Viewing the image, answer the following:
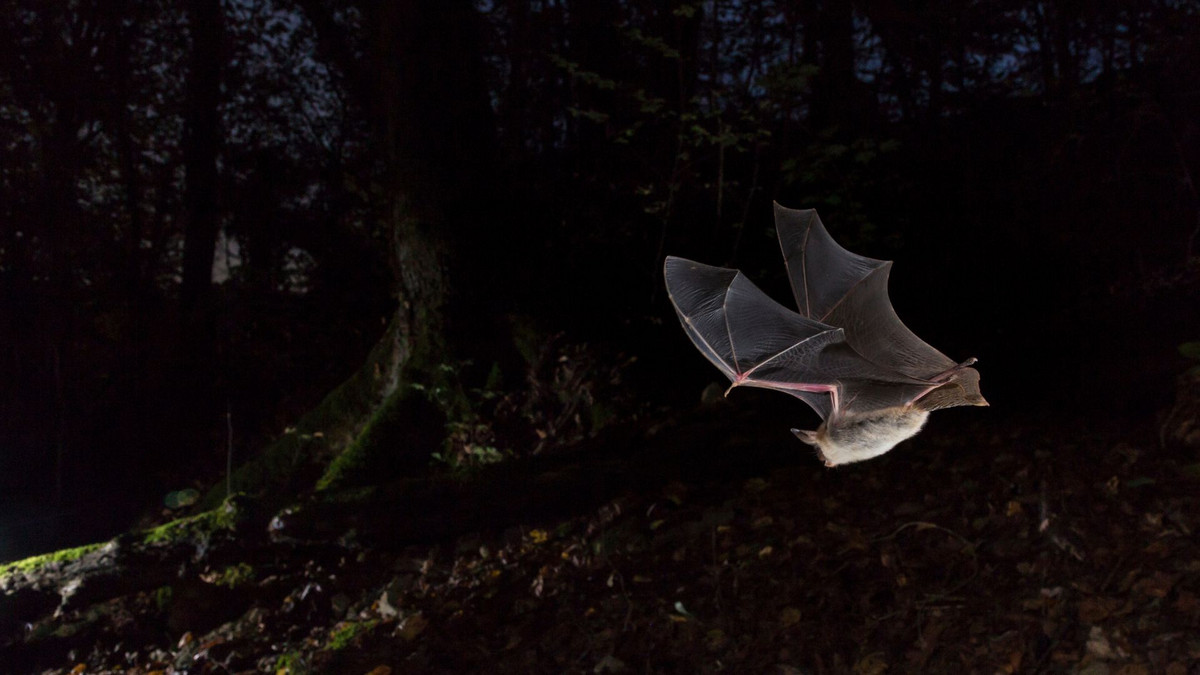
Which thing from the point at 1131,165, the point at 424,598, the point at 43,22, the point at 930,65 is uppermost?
the point at 43,22

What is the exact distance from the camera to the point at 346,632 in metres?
4.32

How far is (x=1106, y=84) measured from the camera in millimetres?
5848

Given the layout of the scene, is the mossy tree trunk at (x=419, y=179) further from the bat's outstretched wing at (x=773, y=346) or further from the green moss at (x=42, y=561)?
the bat's outstretched wing at (x=773, y=346)

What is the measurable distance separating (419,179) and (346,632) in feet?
11.1

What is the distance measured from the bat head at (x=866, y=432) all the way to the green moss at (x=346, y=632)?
3.29 meters

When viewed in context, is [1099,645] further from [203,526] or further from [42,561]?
[42,561]

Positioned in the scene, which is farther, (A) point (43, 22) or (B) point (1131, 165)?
(A) point (43, 22)

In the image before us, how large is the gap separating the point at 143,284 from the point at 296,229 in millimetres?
1969

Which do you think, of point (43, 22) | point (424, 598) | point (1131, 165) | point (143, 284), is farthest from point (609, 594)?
point (43, 22)

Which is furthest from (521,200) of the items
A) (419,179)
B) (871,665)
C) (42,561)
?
(871,665)

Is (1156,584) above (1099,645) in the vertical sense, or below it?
above

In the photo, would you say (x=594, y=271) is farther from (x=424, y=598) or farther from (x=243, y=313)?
(x=243, y=313)

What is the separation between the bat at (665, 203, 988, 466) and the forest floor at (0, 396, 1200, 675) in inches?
66.0

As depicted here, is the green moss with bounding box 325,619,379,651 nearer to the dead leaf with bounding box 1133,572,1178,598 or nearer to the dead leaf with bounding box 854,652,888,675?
the dead leaf with bounding box 854,652,888,675
